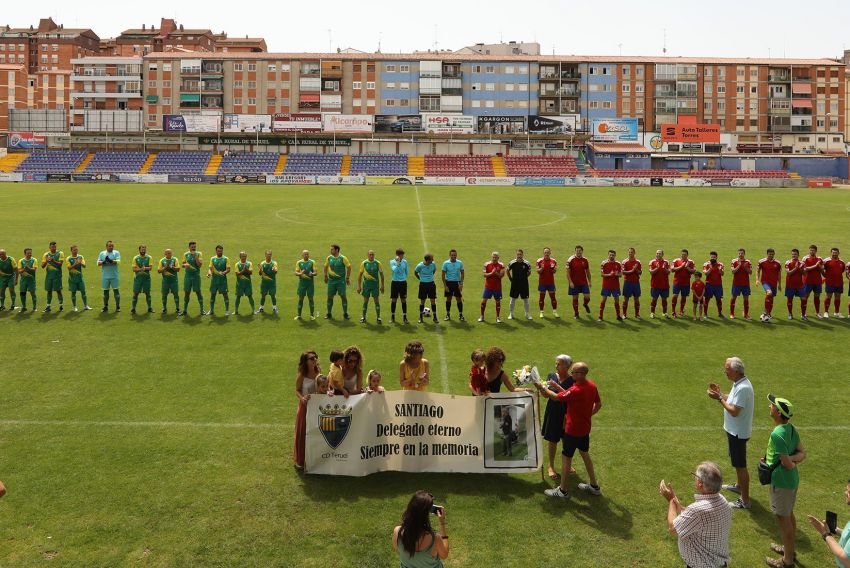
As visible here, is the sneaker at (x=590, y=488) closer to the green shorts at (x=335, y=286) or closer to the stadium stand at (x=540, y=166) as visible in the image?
the green shorts at (x=335, y=286)

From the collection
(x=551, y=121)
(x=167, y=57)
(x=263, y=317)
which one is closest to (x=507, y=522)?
(x=263, y=317)

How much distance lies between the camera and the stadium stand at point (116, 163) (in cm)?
8088

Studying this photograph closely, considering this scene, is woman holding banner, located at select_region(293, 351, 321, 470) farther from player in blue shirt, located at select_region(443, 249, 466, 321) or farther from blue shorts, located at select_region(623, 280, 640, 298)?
blue shorts, located at select_region(623, 280, 640, 298)

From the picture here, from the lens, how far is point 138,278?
19562 mm

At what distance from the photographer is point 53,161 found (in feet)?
279

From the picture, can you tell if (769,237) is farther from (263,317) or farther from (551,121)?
(551,121)

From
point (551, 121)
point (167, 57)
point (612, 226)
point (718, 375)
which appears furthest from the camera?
point (167, 57)

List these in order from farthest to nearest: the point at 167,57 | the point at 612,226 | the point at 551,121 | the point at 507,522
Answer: the point at 167,57 < the point at 551,121 < the point at 612,226 < the point at 507,522

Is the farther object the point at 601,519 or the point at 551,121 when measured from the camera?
the point at 551,121

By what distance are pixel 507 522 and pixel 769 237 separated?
3182 cm

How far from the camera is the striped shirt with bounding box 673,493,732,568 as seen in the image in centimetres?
623

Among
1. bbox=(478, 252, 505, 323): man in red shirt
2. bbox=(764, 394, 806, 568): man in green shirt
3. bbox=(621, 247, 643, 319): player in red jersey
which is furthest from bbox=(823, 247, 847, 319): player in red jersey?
bbox=(764, 394, 806, 568): man in green shirt

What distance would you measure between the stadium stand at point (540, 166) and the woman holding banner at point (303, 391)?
2915 inches

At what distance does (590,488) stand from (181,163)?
84869 mm
